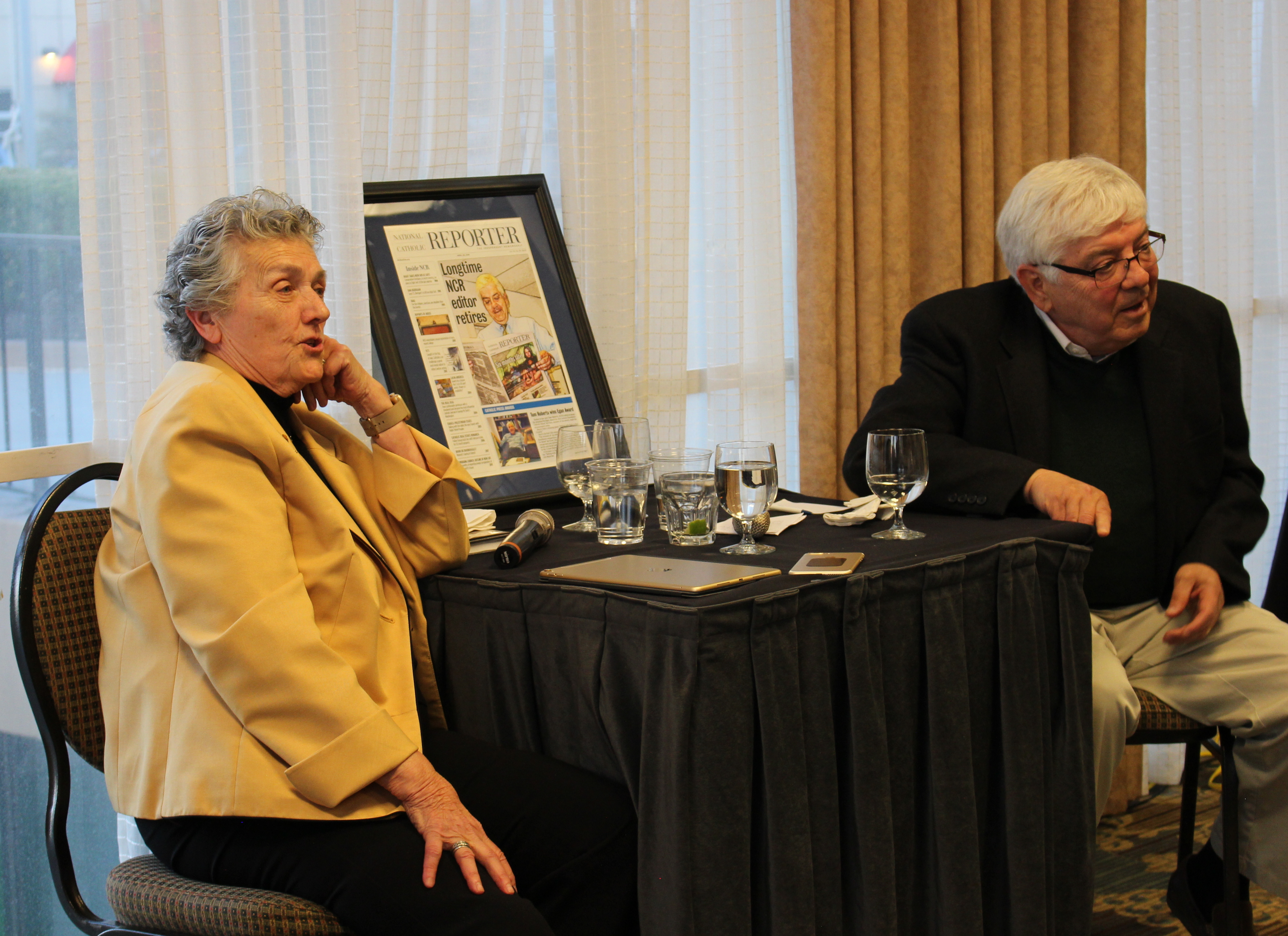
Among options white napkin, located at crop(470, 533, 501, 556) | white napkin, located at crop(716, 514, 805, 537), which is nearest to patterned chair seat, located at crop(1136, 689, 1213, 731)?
white napkin, located at crop(716, 514, 805, 537)

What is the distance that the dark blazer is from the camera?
2062 mm

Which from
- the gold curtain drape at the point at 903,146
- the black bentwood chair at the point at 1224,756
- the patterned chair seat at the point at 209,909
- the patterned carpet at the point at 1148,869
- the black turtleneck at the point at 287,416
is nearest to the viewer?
the patterned chair seat at the point at 209,909

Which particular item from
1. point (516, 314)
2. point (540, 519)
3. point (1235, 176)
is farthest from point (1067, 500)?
point (1235, 176)

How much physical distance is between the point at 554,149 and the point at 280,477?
3.95 feet

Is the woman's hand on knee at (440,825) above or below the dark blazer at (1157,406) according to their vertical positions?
below

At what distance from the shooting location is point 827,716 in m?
1.42

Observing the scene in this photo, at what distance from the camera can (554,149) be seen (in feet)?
7.91

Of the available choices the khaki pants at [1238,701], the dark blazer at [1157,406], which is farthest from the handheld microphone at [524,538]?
the khaki pants at [1238,701]

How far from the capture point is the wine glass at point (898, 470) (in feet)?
5.58

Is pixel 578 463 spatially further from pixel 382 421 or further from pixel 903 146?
pixel 903 146

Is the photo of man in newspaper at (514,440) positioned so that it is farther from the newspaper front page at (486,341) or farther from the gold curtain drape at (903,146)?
the gold curtain drape at (903,146)

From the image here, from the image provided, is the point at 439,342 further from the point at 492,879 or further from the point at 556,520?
the point at 492,879

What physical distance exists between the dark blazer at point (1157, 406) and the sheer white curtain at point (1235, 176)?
144cm

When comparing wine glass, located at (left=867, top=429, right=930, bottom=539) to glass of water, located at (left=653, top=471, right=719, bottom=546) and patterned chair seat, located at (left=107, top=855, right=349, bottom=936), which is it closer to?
glass of water, located at (left=653, top=471, right=719, bottom=546)
